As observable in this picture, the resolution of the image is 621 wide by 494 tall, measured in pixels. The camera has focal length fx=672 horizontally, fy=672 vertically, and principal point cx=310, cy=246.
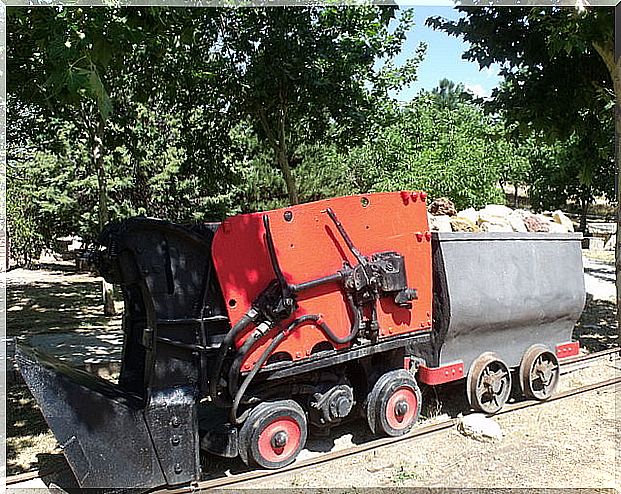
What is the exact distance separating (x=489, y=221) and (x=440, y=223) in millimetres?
655

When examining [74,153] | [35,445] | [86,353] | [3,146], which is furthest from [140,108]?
[35,445]

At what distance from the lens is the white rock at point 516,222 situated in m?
7.21

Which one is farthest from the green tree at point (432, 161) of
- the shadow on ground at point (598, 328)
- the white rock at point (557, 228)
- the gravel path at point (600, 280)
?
the white rock at point (557, 228)

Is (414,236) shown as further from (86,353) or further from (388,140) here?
(388,140)

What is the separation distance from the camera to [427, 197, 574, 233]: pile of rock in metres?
7.09

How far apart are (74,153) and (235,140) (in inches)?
347

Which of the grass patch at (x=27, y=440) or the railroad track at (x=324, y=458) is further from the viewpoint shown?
the grass patch at (x=27, y=440)

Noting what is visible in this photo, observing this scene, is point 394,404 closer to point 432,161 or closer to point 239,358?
point 239,358

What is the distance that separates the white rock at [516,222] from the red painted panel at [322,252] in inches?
71.0

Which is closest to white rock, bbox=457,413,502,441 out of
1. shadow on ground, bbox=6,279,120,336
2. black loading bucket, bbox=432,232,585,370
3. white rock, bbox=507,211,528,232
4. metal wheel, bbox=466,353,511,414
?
metal wheel, bbox=466,353,511,414

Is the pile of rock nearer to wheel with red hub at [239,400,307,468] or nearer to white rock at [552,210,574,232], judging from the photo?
white rock at [552,210,574,232]

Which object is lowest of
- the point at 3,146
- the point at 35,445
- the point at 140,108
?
the point at 35,445

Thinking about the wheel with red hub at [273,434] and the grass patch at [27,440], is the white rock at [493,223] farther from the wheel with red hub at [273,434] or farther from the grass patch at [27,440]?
the grass patch at [27,440]

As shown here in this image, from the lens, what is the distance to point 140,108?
721 inches
